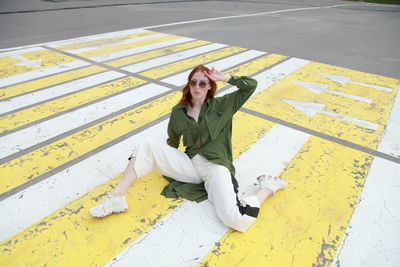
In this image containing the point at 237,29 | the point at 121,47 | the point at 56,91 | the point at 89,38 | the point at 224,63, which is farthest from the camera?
the point at 237,29

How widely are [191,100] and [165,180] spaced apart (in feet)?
2.90

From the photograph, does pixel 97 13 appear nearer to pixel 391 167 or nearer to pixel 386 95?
pixel 386 95

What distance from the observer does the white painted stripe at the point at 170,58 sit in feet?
20.3

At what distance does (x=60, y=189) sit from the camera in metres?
2.87

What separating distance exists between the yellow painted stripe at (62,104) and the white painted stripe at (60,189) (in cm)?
143

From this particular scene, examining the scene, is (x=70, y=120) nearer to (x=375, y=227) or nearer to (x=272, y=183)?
(x=272, y=183)

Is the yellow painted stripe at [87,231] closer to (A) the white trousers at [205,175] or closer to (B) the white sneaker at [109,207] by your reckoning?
(B) the white sneaker at [109,207]

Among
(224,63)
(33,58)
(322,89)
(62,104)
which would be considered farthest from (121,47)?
(322,89)

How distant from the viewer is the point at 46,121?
13.4 ft

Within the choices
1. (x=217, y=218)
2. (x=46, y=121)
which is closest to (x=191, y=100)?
(x=217, y=218)

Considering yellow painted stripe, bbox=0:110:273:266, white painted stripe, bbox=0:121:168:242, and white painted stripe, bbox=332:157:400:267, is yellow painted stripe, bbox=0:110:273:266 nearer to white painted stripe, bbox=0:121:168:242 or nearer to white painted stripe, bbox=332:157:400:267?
white painted stripe, bbox=0:121:168:242

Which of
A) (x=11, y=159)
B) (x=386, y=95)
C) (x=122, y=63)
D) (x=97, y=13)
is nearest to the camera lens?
(x=11, y=159)

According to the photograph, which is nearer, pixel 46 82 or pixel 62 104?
pixel 62 104

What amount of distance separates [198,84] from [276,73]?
157 inches
